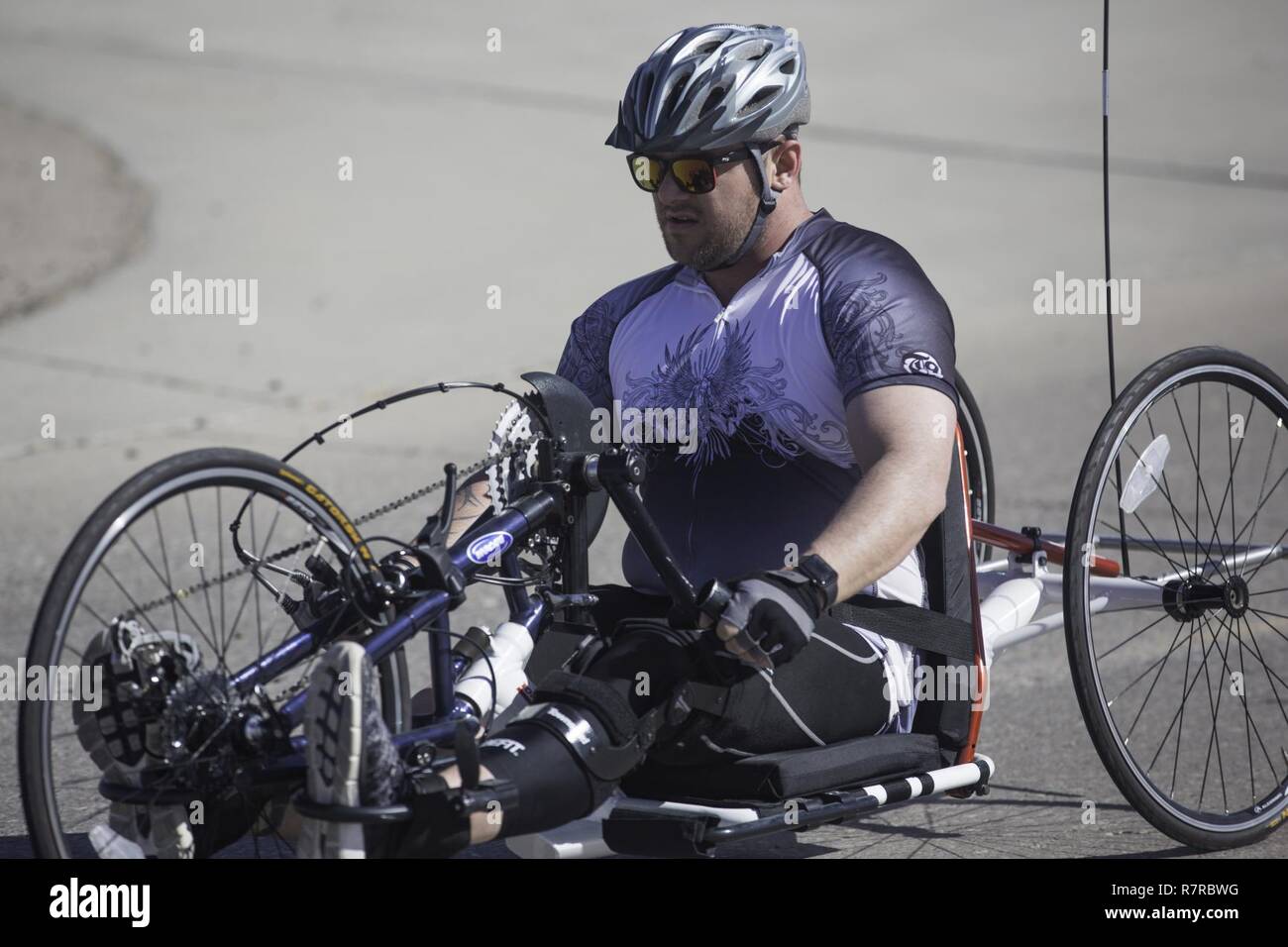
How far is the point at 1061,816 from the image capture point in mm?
4359

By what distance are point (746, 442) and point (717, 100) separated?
67cm

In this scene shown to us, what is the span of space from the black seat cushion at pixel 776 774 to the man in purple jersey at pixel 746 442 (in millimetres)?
34

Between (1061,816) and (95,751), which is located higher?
(95,751)

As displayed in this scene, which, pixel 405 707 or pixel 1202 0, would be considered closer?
pixel 405 707

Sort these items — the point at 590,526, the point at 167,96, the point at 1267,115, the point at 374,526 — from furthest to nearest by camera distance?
the point at 167,96 < the point at 1267,115 < the point at 374,526 < the point at 590,526

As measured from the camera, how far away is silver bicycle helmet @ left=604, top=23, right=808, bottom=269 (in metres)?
3.76

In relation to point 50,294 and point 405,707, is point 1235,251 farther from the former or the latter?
point 405,707

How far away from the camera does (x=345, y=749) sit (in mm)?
2848

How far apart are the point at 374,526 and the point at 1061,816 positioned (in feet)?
10.5

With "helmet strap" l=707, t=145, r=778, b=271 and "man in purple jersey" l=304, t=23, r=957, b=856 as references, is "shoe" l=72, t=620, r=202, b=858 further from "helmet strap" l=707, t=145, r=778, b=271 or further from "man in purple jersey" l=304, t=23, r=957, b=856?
"helmet strap" l=707, t=145, r=778, b=271

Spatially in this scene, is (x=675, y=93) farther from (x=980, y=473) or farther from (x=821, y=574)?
(x=980, y=473)

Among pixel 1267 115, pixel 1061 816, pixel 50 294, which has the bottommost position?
pixel 1061 816

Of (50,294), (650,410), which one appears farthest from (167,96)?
(650,410)

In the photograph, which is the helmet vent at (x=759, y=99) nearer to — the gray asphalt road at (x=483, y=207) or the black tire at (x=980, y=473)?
the black tire at (x=980, y=473)
